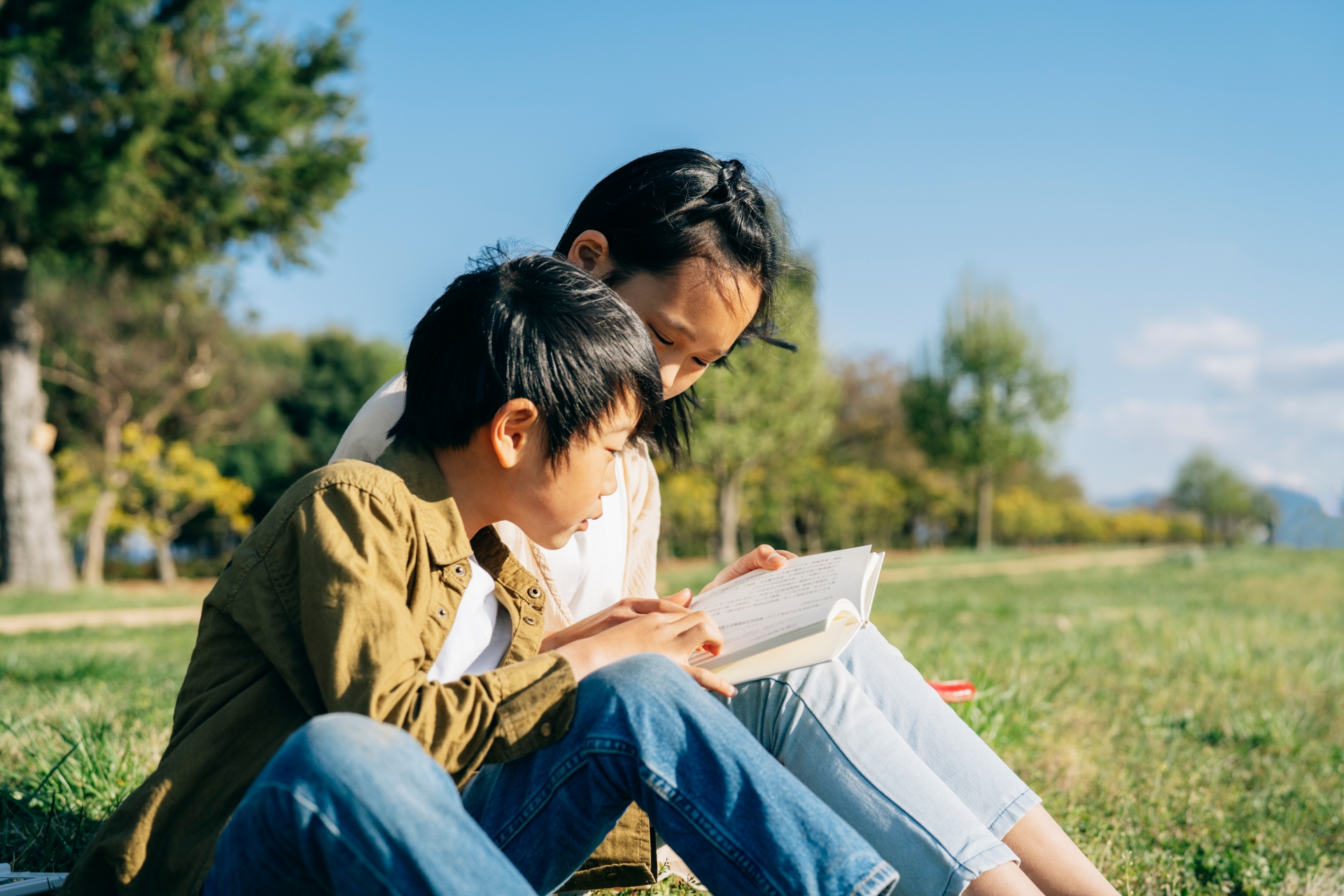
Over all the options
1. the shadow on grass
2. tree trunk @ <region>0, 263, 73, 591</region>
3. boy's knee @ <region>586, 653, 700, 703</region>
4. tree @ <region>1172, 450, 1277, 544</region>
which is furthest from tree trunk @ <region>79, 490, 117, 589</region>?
tree @ <region>1172, 450, 1277, 544</region>

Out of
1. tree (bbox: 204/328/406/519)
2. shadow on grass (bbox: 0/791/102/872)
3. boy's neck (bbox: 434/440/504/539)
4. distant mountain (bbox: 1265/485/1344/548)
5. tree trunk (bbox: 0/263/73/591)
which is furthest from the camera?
tree (bbox: 204/328/406/519)

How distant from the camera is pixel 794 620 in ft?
4.28

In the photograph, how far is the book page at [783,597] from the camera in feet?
4.33

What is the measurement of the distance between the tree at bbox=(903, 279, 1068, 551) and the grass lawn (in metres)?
18.1

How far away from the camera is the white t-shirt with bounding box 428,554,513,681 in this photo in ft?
4.41

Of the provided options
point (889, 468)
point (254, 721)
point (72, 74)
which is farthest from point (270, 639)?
point (889, 468)

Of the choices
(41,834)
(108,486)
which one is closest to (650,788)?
(41,834)

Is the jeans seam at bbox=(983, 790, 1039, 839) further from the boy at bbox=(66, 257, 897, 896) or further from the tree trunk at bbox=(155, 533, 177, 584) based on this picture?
the tree trunk at bbox=(155, 533, 177, 584)

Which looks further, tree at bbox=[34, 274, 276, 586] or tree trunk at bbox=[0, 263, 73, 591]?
tree at bbox=[34, 274, 276, 586]

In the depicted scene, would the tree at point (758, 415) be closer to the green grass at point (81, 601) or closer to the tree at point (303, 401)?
the tree at point (303, 401)

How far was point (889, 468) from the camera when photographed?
29.2 m

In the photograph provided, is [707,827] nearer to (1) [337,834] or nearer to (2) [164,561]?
(1) [337,834]

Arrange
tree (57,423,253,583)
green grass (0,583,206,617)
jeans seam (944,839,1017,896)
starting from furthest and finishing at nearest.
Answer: tree (57,423,253,583) < green grass (0,583,206,617) < jeans seam (944,839,1017,896)

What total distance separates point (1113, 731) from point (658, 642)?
2391 mm
